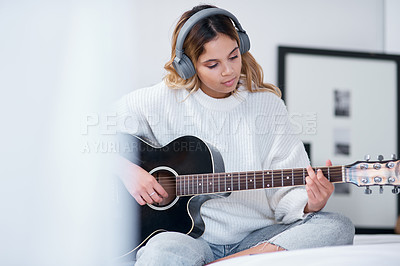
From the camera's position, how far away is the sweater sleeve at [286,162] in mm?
928

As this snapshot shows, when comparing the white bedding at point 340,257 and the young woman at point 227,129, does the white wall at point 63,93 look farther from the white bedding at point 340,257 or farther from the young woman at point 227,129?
the white bedding at point 340,257

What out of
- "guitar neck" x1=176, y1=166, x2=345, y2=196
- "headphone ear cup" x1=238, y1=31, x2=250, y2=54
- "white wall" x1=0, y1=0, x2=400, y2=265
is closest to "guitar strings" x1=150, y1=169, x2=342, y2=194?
"guitar neck" x1=176, y1=166, x2=345, y2=196

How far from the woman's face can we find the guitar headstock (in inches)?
12.5

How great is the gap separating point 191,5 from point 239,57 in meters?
0.23

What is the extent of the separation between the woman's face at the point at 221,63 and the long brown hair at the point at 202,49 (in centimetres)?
1

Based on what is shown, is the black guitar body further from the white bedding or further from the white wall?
the white bedding

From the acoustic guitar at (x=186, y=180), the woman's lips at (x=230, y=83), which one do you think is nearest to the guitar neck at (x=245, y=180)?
the acoustic guitar at (x=186, y=180)

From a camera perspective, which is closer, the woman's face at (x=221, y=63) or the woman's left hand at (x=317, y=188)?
the woman's left hand at (x=317, y=188)

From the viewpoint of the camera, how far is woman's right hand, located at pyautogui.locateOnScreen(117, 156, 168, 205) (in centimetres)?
96

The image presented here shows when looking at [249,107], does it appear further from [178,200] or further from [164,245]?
[164,245]

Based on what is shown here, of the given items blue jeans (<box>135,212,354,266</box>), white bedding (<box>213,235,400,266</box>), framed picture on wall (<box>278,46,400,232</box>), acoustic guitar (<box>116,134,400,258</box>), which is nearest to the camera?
white bedding (<box>213,235,400,266</box>)

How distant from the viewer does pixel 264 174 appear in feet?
2.92

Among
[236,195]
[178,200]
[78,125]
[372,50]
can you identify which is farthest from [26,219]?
[372,50]

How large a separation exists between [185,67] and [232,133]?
20cm
